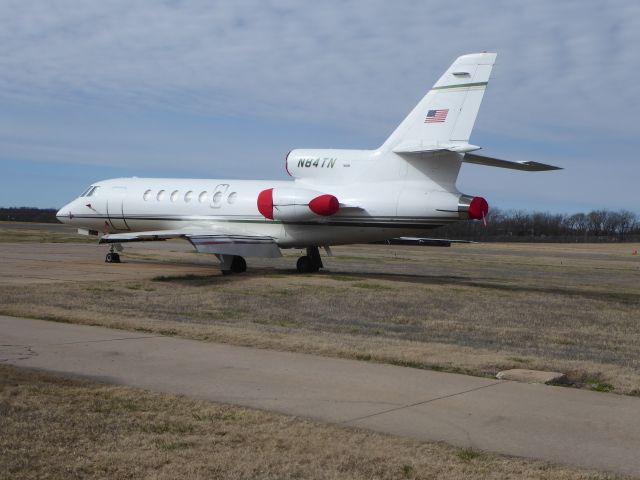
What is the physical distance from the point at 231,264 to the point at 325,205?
3.98m

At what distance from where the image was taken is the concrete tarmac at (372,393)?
6977mm

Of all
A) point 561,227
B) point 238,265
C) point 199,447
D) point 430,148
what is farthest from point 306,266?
point 561,227

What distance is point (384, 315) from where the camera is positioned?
54.5 feet

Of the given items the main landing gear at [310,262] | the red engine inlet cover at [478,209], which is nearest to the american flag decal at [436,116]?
the red engine inlet cover at [478,209]

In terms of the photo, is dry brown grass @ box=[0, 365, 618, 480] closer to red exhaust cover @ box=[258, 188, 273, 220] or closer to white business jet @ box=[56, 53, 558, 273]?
white business jet @ box=[56, 53, 558, 273]

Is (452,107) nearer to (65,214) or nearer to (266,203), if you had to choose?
(266,203)

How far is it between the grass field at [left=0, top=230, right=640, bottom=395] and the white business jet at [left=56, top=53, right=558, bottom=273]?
134 cm

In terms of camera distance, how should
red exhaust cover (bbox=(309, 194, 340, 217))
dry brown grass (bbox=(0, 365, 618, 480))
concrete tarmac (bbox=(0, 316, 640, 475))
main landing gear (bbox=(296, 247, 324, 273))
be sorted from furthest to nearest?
1. main landing gear (bbox=(296, 247, 324, 273))
2. red exhaust cover (bbox=(309, 194, 340, 217))
3. concrete tarmac (bbox=(0, 316, 640, 475))
4. dry brown grass (bbox=(0, 365, 618, 480))

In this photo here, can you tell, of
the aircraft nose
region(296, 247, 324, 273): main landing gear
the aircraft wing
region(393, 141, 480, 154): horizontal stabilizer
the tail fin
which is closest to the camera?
region(393, 141, 480, 154): horizontal stabilizer

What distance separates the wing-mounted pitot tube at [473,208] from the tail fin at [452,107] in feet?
5.30

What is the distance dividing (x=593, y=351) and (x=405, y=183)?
11.3 meters

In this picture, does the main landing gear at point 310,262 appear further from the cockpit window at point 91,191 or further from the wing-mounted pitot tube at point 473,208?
the cockpit window at point 91,191

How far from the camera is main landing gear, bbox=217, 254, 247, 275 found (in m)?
25.4

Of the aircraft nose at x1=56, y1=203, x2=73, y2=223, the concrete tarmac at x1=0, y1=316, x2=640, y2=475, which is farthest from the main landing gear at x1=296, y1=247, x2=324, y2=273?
the concrete tarmac at x1=0, y1=316, x2=640, y2=475
